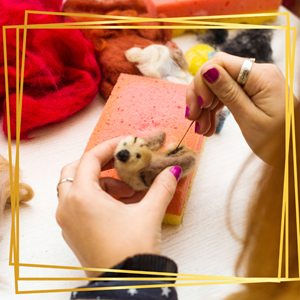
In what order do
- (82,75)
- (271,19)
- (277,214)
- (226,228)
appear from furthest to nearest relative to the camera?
(271,19) < (82,75) < (226,228) < (277,214)

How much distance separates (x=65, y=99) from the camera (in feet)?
3.10

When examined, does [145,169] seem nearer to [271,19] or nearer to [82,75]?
[82,75]

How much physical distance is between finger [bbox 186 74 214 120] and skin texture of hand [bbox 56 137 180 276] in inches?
8.2

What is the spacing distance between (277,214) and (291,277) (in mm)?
133

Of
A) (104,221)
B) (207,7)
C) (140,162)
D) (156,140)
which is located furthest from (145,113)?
(207,7)

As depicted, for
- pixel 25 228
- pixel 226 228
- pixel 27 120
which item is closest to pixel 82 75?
pixel 27 120

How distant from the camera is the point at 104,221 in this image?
1.77 ft

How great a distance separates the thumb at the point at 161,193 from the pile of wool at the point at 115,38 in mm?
502

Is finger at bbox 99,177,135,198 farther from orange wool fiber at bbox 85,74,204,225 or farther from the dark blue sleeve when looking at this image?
the dark blue sleeve

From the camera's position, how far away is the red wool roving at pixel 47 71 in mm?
896

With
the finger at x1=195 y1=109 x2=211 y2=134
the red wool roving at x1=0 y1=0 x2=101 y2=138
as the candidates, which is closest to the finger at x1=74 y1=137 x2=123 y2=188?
the finger at x1=195 y1=109 x2=211 y2=134

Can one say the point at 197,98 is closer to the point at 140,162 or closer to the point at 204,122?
the point at 204,122

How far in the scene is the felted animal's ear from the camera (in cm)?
73

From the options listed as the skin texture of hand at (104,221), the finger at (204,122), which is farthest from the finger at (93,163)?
the finger at (204,122)
